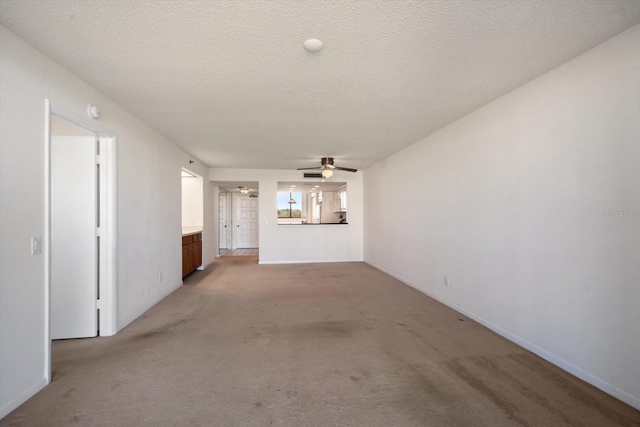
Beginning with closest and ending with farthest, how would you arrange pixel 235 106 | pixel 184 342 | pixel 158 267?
pixel 184 342 → pixel 235 106 → pixel 158 267

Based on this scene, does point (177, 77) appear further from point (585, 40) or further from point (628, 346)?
point (628, 346)

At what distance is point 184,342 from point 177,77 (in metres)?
2.48

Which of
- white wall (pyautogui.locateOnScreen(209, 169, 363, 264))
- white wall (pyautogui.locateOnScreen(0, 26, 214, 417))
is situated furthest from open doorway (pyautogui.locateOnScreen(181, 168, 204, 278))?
white wall (pyautogui.locateOnScreen(0, 26, 214, 417))

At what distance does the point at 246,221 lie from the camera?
10719 millimetres

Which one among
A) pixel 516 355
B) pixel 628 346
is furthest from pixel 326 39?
pixel 516 355

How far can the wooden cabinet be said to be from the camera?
547 centimetres

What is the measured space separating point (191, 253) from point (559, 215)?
5.89 meters

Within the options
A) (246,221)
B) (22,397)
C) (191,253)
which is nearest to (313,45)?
Answer: (22,397)

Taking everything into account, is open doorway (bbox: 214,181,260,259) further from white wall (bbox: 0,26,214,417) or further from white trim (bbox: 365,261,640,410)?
white trim (bbox: 365,261,640,410)

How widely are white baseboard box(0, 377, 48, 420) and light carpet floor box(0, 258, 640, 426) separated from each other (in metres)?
0.04

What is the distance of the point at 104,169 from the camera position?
116 inches

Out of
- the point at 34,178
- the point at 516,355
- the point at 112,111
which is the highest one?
the point at 112,111

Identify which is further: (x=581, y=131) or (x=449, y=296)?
(x=449, y=296)

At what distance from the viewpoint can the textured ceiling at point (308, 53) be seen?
65.5 inches
